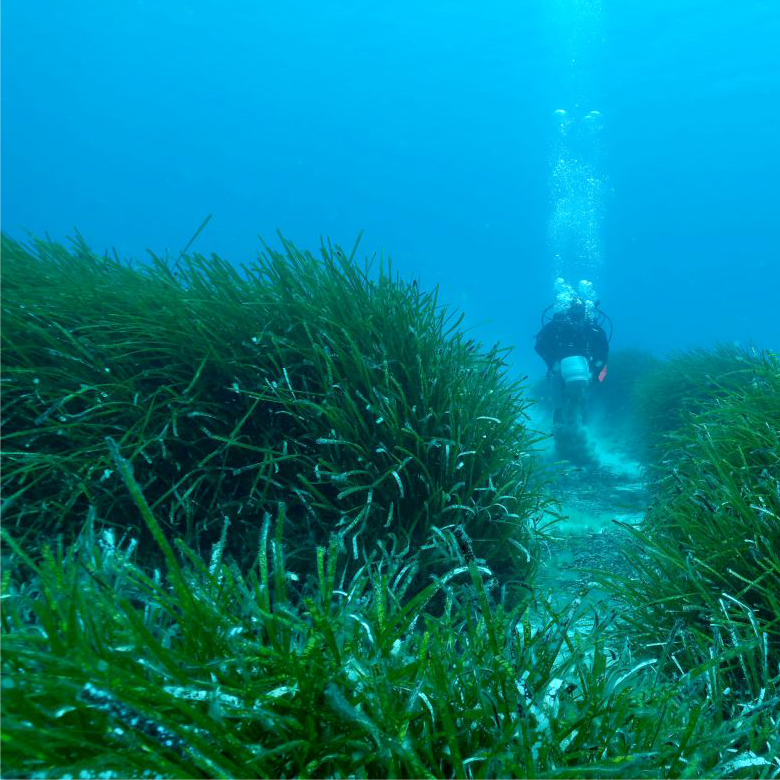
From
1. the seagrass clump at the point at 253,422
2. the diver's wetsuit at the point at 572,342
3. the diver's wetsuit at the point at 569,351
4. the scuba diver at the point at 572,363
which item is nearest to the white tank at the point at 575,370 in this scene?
the scuba diver at the point at 572,363

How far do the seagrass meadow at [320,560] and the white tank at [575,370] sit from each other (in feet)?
17.4

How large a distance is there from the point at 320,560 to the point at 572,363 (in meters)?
8.28

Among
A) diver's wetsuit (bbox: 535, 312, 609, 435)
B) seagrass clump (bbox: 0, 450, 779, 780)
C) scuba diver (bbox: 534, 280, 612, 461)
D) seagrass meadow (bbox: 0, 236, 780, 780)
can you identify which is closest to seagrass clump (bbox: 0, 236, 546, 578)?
seagrass meadow (bbox: 0, 236, 780, 780)

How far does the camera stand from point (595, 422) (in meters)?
10.5

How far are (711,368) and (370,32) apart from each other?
94030 mm

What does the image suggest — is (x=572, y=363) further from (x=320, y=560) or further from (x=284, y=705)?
(x=284, y=705)

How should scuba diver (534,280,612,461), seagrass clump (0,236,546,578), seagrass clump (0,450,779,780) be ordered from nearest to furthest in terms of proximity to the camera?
seagrass clump (0,450,779,780)
seagrass clump (0,236,546,578)
scuba diver (534,280,612,461)

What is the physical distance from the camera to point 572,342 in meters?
10.2

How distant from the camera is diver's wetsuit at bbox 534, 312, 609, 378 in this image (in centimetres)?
980

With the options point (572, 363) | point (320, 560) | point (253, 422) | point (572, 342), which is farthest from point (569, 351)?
point (320, 560)

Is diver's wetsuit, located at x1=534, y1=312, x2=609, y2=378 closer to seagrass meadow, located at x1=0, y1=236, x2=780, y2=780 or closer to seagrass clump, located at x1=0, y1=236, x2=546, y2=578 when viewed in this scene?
seagrass meadow, located at x1=0, y1=236, x2=780, y2=780

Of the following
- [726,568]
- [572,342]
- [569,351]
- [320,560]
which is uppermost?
[572,342]

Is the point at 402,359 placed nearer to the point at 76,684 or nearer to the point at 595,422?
the point at 76,684

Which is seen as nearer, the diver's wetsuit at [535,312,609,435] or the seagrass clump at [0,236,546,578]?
the seagrass clump at [0,236,546,578]
